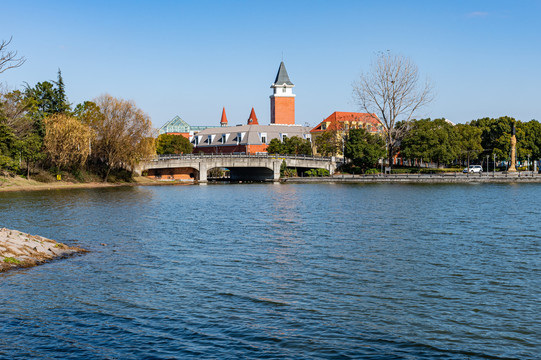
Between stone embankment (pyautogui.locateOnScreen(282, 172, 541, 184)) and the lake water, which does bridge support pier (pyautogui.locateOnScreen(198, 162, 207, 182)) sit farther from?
the lake water

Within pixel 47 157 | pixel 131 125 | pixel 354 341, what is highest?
pixel 131 125

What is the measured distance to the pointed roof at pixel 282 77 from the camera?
16825cm

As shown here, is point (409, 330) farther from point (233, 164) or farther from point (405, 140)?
point (405, 140)

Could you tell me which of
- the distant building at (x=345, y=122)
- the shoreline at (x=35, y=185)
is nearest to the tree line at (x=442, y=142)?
the distant building at (x=345, y=122)

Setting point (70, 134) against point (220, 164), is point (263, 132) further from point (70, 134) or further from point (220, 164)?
point (70, 134)

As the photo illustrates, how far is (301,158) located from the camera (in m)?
103

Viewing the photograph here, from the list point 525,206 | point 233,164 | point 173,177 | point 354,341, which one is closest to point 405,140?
point 233,164

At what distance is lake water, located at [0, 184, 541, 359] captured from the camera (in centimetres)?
1133

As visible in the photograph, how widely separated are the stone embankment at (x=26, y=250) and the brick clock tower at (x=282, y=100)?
480 feet

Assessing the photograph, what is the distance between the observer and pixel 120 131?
2931 inches

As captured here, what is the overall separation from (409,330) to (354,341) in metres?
1.51

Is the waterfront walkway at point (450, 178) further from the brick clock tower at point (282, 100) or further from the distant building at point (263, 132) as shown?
the brick clock tower at point (282, 100)

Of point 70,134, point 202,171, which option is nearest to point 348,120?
point 202,171

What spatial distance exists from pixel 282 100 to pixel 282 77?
7.57 m
